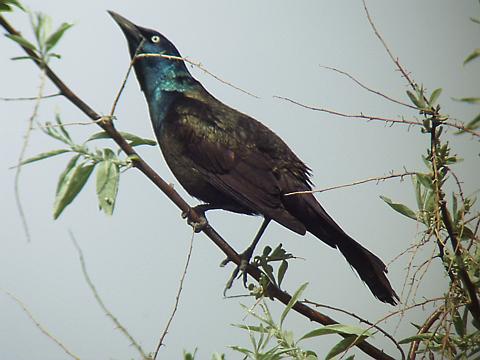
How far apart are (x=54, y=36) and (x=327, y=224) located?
16.0 inches

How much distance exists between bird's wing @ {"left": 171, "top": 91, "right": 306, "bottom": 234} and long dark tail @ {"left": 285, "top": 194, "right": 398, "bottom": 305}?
0.03 m

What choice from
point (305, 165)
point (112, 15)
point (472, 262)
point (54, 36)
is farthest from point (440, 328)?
point (112, 15)

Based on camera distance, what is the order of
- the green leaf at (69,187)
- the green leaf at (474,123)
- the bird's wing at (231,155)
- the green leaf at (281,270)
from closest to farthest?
the green leaf at (474,123), the green leaf at (69,187), the green leaf at (281,270), the bird's wing at (231,155)

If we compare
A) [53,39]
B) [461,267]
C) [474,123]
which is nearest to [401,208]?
[461,267]

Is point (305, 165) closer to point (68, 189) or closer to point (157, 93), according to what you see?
point (157, 93)

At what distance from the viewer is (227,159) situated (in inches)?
34.1

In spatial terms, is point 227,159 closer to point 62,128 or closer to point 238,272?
point 238,272

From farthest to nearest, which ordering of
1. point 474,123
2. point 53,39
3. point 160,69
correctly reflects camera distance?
1. point 160,69
2. point 53,39
3. point 474,123

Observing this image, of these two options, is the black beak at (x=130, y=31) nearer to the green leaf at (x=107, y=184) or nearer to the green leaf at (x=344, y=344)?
the green leaf at (x=107, y=184)

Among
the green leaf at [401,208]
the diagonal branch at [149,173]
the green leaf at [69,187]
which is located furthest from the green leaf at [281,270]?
the green leaf at [69,187]

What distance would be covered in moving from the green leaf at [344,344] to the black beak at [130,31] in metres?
0.46

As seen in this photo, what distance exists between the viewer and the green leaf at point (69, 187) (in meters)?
0.55

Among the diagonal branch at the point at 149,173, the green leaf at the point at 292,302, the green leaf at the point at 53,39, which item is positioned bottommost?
the green leaf at the point at 292,302

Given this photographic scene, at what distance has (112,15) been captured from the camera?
0.84 m
